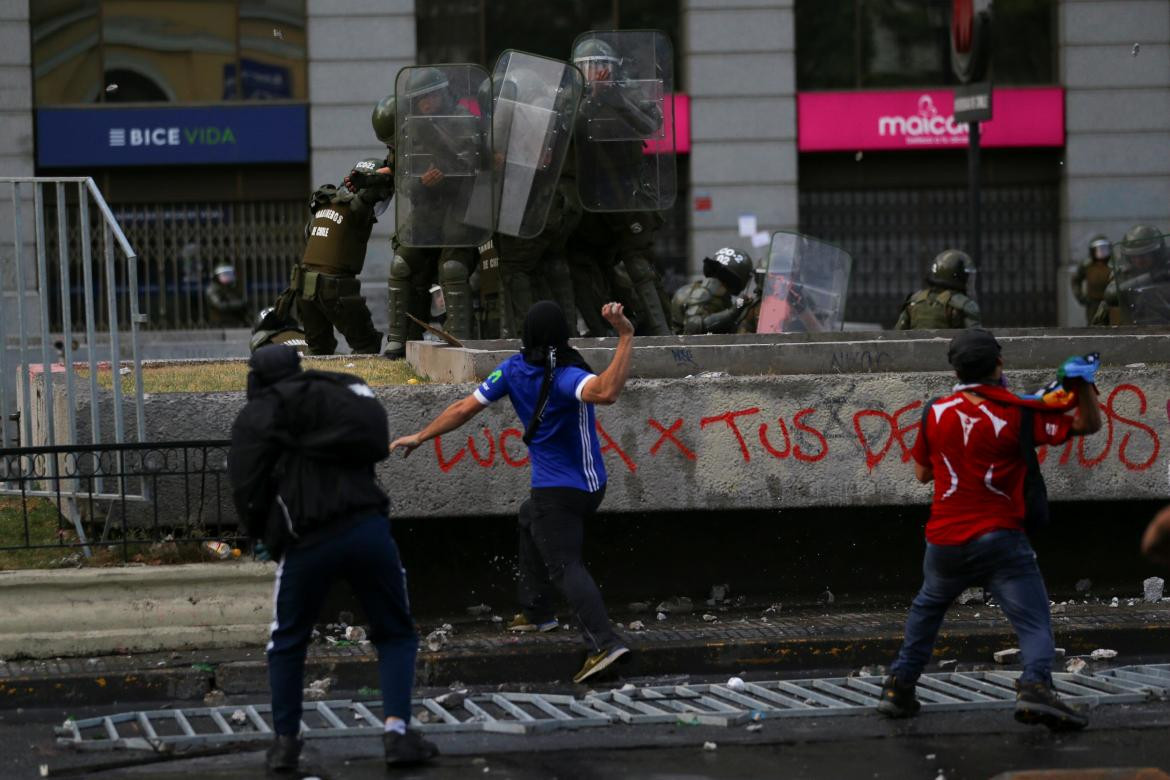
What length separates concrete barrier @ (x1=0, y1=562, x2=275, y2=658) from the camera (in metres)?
7.61

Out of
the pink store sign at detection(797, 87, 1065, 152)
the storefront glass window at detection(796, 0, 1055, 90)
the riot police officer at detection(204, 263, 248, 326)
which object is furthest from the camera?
the storefront glass window at detection(796, 0, 1055, 90)

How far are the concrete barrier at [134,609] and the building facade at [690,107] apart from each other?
14.6 meters

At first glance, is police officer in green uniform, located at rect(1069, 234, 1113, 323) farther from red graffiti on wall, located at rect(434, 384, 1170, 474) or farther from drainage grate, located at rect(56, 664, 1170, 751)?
drainage grate, located at rect(56, 664, 1170, 751)

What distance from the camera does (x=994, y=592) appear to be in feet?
20.7

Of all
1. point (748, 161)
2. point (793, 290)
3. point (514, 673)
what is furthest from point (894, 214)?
point (514, 673)

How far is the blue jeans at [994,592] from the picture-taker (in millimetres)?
6219

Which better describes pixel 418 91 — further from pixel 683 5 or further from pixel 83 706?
pixel 683 5

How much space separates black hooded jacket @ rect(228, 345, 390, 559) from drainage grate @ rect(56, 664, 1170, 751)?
39.4 inches

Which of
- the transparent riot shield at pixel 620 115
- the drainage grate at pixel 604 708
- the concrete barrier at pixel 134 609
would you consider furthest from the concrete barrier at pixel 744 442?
the transparent riot shield at pixel 620 115

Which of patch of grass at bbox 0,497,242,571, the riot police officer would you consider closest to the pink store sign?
the riot police officer

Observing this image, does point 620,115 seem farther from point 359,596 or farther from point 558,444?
point 359,596

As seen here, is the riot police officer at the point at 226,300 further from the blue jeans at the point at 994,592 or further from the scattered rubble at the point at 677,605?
the blue jeans at the point at 994,592

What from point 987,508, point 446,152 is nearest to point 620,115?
point 446,152

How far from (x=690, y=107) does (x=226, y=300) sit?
6.58 meters
